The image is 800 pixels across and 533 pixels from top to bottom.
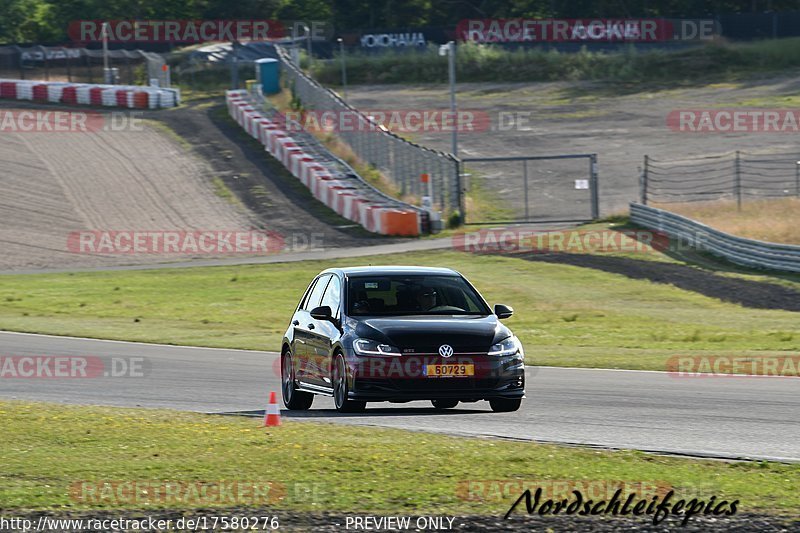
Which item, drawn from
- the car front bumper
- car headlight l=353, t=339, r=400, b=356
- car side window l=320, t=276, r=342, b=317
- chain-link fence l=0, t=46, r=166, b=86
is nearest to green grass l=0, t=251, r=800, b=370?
car side window l=320, t=276, r=342, b=317

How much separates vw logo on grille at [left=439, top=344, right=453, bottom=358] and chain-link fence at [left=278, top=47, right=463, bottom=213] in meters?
28.7

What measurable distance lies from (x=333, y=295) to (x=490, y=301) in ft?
47.2

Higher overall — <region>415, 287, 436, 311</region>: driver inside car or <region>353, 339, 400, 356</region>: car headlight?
<region>415, 287, 436, 311</region>: driver inside car

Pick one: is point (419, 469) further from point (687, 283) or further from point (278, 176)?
point (278, 176)

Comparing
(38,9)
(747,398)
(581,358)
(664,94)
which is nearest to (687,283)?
(581,358)

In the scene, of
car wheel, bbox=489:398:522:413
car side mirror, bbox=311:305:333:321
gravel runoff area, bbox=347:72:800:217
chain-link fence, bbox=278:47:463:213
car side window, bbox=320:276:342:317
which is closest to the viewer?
car wheel, bbox=489:398:522:413

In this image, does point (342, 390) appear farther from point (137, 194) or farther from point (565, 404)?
point (137, 194)

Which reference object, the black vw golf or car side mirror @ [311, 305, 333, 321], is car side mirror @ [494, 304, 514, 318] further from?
car side mirror @ [311, 305, 333, 321]

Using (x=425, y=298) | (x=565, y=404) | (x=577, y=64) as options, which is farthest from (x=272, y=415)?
(x=577, y=64)

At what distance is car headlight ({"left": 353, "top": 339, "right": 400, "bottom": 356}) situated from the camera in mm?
11961

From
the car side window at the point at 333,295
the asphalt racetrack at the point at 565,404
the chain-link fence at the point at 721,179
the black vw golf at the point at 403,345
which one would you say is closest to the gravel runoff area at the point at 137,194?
the chain-link fence at the point at 721,179

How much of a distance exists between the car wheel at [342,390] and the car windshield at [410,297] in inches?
23.6

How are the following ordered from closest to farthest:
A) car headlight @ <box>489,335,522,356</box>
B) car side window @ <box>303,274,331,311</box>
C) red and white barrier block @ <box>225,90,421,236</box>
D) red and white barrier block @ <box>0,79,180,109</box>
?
car headlight @ <box>489,335,522,356</box> < car side window @ <box>303,274,331,311</box> < red and white barrier block @ <box>225,90,421,236</box> < red and white barrier block @ <box>0,79,180,109</box>

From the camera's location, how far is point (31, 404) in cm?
1342
